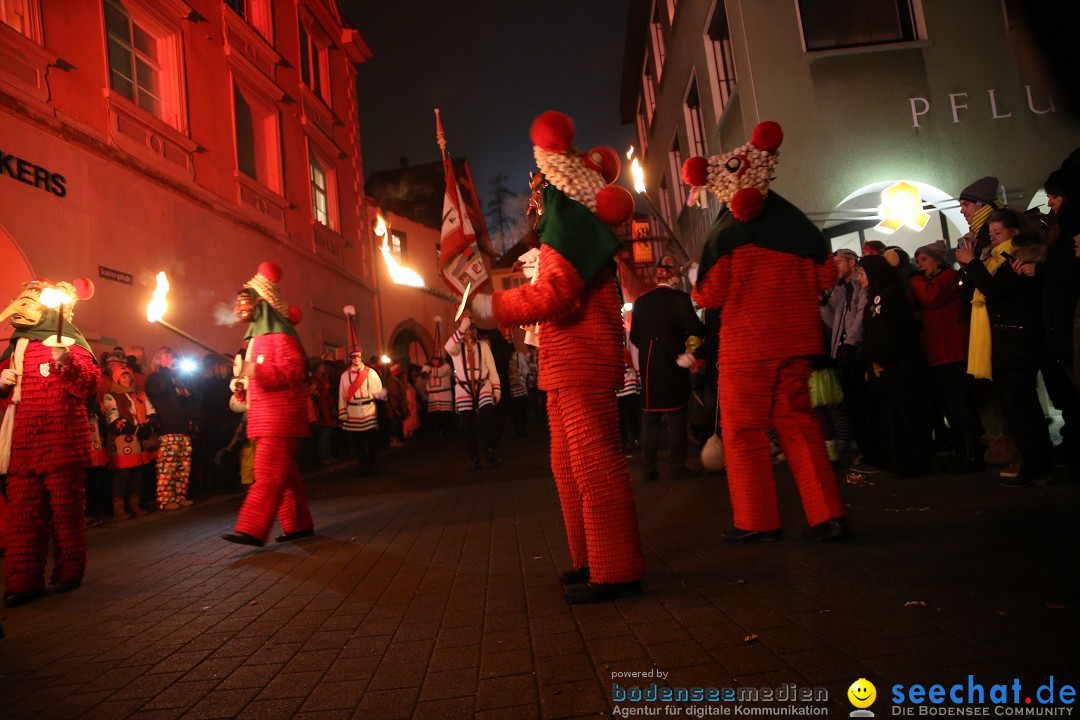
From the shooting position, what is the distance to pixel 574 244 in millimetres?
3322

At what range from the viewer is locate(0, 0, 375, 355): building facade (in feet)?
32.6

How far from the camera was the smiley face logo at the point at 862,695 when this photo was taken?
2.01 metres

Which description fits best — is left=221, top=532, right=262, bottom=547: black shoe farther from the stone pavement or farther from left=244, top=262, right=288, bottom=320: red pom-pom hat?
left=244, top=262, right=288, bottom=320: red pom-pom hat

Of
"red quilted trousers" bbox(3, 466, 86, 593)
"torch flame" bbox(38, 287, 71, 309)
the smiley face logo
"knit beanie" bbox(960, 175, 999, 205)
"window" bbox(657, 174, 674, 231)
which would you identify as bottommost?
the smiley face logo

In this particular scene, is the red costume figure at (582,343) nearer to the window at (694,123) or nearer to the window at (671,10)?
Result: the window at (694,123)

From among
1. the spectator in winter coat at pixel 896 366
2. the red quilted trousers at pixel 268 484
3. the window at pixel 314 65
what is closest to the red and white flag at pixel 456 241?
the red quilted trousers at pixel 268 484

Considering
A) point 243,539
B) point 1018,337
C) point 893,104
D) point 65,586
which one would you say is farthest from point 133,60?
point 1018,337

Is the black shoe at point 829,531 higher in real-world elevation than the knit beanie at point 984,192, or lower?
lower

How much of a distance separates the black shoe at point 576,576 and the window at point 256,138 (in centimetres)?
1536

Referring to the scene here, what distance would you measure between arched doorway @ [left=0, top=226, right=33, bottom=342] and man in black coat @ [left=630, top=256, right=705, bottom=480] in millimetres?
8063

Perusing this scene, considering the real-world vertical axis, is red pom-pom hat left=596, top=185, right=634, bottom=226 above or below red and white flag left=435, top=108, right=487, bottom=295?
below

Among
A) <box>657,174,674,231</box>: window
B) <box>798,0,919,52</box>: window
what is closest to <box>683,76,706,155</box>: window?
<box>798,0,919,52</box>: window

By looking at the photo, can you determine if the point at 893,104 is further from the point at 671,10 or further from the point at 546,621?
the point at 546,621

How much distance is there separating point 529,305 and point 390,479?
8.03 metres
